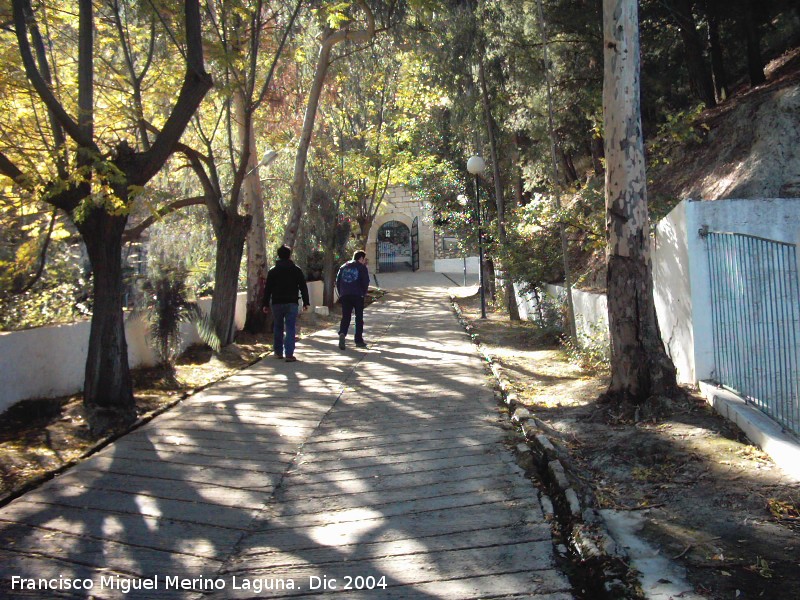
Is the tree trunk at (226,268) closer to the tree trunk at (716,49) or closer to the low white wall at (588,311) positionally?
the low white wall at (588,311)

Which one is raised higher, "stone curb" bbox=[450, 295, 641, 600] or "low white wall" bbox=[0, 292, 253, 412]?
"low white wall" bbox=[0, 292, 253, 412]

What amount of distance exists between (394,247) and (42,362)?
41.3m

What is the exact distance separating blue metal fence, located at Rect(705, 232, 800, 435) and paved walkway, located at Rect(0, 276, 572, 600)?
227cm

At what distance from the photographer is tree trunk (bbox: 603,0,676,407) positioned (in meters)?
6.94

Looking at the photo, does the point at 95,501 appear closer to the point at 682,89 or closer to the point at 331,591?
the point at 331,591

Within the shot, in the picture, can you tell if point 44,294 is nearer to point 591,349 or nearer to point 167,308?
point 167,308

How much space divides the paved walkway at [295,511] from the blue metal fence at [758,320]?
227 cm

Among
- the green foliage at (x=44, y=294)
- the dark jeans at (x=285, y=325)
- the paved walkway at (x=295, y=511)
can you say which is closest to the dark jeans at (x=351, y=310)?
the dark jeans at (x=285, y=325)

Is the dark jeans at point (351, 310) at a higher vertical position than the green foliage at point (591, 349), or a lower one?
higher

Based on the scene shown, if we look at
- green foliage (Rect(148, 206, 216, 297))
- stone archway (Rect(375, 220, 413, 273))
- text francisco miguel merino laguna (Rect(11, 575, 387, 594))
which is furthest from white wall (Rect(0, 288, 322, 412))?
stone archway (Rect(375, 220, 413, 273))

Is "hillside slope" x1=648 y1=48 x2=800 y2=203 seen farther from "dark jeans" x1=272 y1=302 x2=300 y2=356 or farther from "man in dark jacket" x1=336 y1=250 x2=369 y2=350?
"dark jeans" x1=272 y1=302 x2=300 y2=356

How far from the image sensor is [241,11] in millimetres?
11336

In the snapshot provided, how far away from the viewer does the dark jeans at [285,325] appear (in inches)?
455

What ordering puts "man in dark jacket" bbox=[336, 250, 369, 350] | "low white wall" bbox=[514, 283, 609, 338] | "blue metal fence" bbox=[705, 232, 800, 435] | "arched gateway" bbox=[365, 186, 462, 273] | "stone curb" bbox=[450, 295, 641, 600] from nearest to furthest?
"stone curb" bbox=[450, 295, 641, 600] → "blue metal fence" bbox=[705, 232, 800, 435] → "low white wall" bbox=[514, 283, 609, 338] → "man in dark jacket" bbox=[336, 250, 369, 350] → "arched gateway" bbox=[365, 186, 462, 273]
